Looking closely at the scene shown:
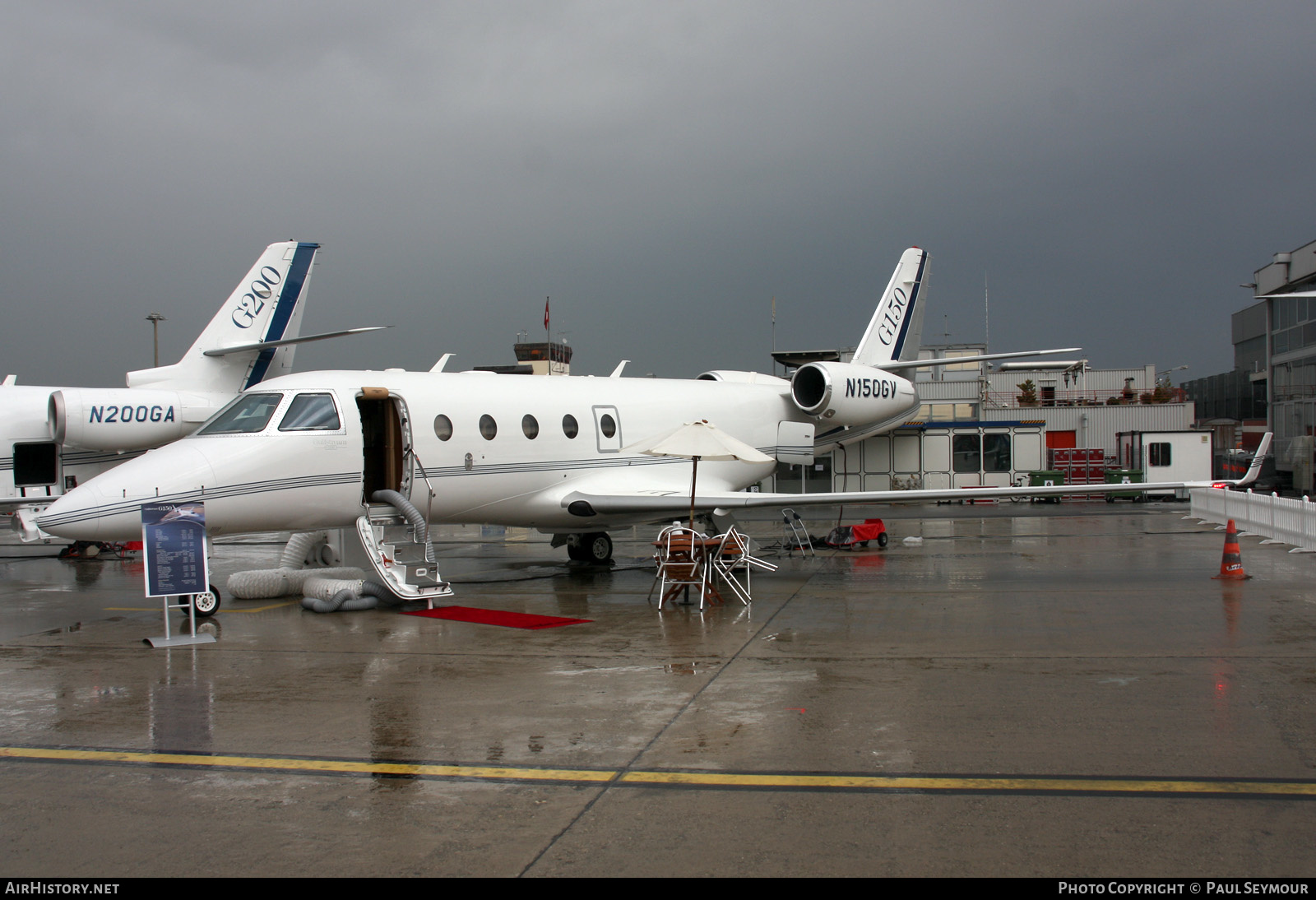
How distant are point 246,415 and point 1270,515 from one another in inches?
681

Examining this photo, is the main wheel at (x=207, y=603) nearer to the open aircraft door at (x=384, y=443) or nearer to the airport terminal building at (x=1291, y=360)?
the open aircraft door at (x=384, y=443)

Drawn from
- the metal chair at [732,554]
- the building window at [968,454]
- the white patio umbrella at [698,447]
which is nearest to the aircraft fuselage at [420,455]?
the white patio umbrella at [698,447]

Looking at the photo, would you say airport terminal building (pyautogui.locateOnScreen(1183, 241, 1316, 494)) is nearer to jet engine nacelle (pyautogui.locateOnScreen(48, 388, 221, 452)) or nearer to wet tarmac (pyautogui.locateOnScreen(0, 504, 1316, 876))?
wet tarmac (pyautogui.locateOnScreen(0, 504, 1316, 876))

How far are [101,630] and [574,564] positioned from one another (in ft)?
24.9

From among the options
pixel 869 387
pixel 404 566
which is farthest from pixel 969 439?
pixel 404 566

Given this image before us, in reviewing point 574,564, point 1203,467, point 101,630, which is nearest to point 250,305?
point 574,564

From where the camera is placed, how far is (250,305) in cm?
2377

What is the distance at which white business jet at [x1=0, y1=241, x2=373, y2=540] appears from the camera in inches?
780

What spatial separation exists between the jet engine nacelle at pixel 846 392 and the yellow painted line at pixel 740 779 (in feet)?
44.9

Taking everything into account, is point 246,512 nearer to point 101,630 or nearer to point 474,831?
point 101,630

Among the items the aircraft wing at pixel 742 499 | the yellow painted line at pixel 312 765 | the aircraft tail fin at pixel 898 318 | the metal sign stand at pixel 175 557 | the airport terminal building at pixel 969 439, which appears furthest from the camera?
the airport terminal building at pixel 969 439

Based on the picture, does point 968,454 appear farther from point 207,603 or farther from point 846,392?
point 207,603

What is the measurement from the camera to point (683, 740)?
5.82 metres

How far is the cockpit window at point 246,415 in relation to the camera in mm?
11938
